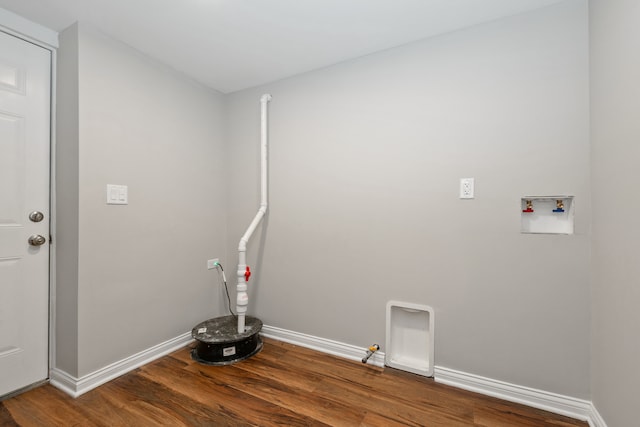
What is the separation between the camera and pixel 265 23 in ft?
5.28

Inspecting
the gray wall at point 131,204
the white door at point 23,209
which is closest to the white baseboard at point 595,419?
the gray wall at point 131,204

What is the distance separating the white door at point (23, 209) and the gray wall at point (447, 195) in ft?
4.44

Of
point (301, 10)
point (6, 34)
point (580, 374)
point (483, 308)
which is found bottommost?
point (580, 374)

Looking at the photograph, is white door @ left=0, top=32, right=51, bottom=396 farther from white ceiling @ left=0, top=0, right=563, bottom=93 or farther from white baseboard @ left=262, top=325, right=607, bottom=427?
white baseboard @ left=262, top=325, right=607, bottom=427

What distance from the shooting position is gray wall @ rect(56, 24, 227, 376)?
1.58m

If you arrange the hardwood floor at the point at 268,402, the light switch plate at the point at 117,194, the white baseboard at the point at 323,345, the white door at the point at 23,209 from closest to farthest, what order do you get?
the hardwood floor at the point at 268,402, the white door at the point at 23,209, the light switch plate at the point at 117,194, the white baseboard at the point at 323,345

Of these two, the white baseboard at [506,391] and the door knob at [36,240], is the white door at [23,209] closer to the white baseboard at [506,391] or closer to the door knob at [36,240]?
the door knob at [36,240]

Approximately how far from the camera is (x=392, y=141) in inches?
71.6

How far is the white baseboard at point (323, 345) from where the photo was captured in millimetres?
1868

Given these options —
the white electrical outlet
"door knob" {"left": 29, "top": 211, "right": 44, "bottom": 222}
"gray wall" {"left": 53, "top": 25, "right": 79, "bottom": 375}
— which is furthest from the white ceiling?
"door knob" {"left": 29, "top": 211, "right": 44, "bottom": 222}

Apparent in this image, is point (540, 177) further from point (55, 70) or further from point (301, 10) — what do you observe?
point (55, 70)

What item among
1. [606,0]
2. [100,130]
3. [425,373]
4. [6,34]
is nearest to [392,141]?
[606,0]

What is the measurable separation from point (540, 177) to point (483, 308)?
0.79 m

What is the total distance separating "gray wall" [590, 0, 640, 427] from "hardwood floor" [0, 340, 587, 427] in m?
0.41
